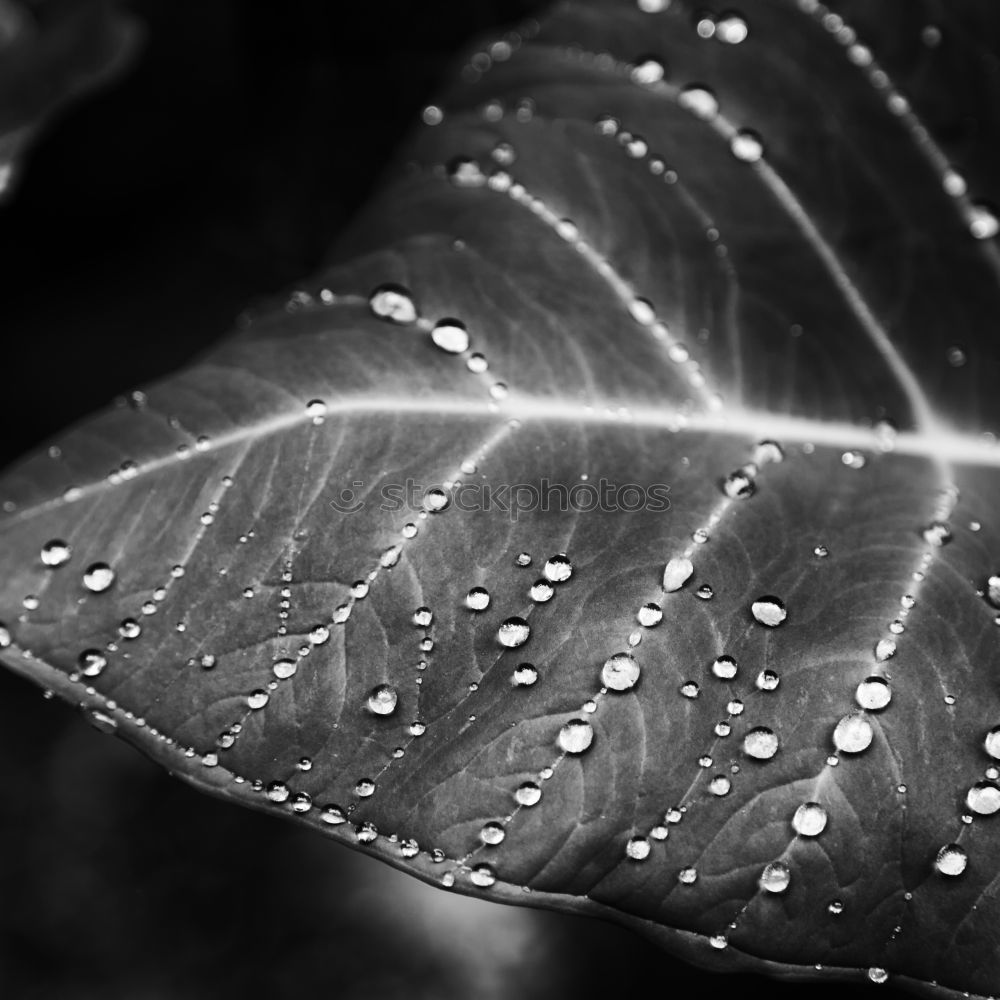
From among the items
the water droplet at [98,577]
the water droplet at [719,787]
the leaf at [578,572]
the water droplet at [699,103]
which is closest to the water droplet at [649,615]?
the leaf at [578,572]

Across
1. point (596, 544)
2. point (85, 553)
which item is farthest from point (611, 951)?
point (85, 553)

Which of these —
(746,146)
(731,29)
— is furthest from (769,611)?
(731,29)

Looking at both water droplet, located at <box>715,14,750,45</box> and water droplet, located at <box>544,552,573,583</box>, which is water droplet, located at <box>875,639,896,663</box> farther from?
water droplet, located at <box>715,14,750,45</box>

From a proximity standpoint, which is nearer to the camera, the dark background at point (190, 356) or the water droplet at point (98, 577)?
the water droplet at point (98, 577)

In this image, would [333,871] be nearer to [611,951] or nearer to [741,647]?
[611,951]

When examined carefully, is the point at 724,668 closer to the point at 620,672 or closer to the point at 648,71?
the point at 620,672

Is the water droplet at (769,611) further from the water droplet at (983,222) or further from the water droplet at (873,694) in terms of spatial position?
the water droplet at (983,222)
